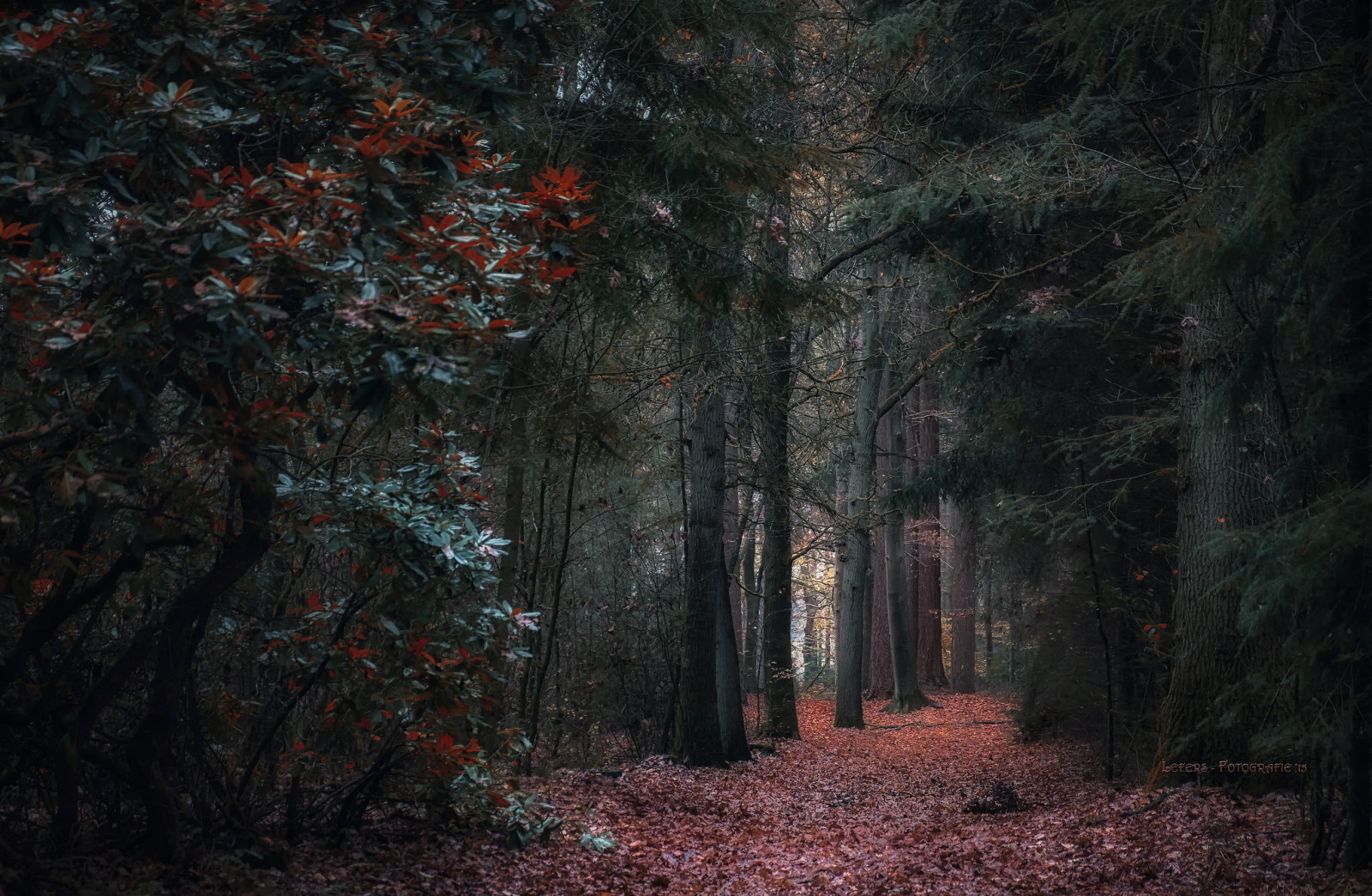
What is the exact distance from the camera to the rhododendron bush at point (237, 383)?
3121 mm

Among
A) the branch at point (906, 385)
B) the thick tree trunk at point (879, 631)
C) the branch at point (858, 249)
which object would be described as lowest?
the thick tree trunk at point (879, 631)

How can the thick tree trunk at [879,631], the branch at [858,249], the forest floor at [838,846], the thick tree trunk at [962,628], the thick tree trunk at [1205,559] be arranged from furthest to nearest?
the thick tree trunk at [962,628], the thick tree trunk at [879,631], the branch at [858,249], the thick tree trunk at [1205,559], the forest floor at [838,846]

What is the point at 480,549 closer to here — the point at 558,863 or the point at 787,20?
the point at 558,863

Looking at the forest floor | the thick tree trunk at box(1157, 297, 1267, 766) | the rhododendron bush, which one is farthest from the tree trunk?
the rhododendron bush

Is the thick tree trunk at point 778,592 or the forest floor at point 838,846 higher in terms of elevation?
the thick tree trunk at point 778,592

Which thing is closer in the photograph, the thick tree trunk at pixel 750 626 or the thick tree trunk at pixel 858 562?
the thick tree trunk at pixel 858 562

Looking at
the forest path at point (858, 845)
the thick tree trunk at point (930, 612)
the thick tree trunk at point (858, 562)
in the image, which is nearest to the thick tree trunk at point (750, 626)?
the thick tree trunk at point (858, 562)

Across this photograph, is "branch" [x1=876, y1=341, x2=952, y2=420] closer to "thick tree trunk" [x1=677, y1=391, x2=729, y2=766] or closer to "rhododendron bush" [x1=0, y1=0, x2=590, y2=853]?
"thick tree trunk" [x1=677, y1=391, x2=729, y2=766]

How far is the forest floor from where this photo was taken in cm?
508

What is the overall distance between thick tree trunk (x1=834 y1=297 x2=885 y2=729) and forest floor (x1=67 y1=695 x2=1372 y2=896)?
529cm

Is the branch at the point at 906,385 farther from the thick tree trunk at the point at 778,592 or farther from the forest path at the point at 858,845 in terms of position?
the forest path at the point at 858,845

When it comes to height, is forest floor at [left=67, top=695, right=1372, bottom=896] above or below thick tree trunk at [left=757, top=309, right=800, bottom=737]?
below

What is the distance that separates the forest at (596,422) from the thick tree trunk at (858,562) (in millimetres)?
3938

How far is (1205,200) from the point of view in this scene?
16.5 feet
